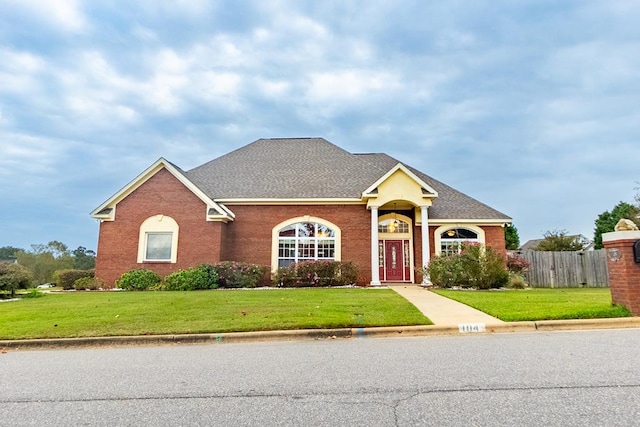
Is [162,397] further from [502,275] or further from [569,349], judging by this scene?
[502,275]

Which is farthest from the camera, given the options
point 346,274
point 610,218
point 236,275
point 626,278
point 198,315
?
point 610,218

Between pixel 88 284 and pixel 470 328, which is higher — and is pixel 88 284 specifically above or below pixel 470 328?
above

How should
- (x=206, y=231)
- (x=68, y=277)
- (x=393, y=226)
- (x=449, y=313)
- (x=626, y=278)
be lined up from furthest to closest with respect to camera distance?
(x=393, y=226), (x=206, y=231), (x=68, y=277), (x=449, y=313), (x=626, y=278)

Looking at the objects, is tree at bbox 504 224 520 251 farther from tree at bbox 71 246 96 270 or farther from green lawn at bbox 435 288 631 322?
tree at bbox 71 246 96 270

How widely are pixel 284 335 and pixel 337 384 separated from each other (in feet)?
10.6

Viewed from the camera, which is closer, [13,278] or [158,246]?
[13,278]

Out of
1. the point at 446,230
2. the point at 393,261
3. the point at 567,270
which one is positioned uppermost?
the point at 446,230

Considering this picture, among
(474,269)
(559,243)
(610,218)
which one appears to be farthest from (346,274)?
(610,218)

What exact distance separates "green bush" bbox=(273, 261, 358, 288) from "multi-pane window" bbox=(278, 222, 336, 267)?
5.69 ft

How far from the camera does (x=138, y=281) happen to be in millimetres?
18078

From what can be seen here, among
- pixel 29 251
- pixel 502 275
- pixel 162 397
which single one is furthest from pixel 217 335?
pixel 29 251

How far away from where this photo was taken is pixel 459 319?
8.90 meters

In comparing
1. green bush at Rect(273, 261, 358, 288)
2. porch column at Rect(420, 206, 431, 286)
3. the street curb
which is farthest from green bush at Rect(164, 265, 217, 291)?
porch column at Rect(420, 206, 431, 286)

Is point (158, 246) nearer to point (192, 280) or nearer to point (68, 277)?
point (192, 280)
